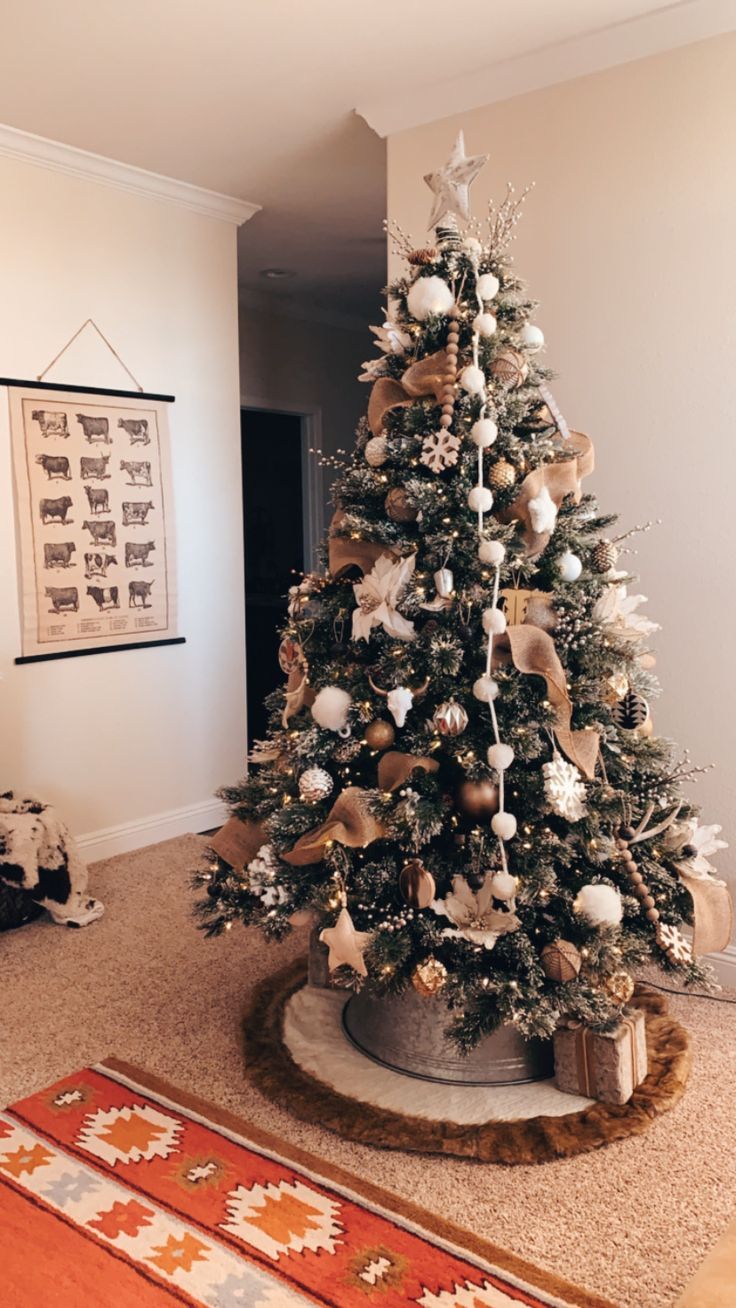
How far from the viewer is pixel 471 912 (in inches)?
81.9

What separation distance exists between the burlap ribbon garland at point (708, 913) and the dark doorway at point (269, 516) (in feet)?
13.7

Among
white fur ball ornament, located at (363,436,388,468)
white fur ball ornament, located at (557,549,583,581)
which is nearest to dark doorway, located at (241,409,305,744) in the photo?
white fur ball ornament, located at (363,436,388,468)

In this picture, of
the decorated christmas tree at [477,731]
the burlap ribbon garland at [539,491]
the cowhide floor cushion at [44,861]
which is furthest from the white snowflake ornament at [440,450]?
the cowhide floor cushion at [44,861]

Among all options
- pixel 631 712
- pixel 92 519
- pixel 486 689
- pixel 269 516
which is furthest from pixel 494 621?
pixel 269 516

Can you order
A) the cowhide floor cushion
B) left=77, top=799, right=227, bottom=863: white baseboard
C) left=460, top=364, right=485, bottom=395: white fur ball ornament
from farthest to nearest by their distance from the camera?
1. left=77, top=799, right=227, bottom=863: white baseboard
2. the cowhide floor cushion
3. left=460, top=364, right=485, bottom=395: white fur ball ornament

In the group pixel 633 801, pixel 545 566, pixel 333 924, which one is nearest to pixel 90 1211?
pixel 333 924

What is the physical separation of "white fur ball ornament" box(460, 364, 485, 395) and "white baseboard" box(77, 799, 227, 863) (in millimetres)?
2425

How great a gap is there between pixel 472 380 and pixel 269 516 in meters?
4.33

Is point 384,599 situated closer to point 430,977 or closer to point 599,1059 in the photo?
point 430,977

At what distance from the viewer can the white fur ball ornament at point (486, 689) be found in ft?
6.65

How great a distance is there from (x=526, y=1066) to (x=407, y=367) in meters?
1.62

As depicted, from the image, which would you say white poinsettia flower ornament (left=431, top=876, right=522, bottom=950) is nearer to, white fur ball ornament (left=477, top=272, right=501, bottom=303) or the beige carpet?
the beige carpet

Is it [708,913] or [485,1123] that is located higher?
[708,913]

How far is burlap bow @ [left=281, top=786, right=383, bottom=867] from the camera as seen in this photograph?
2.07m
